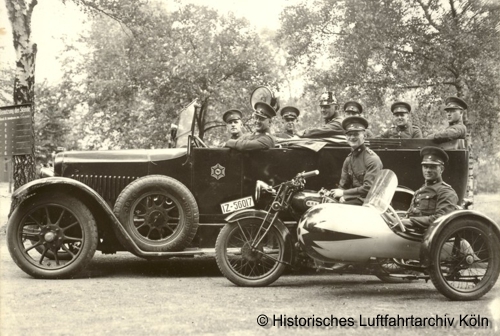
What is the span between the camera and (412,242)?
523 centimetres

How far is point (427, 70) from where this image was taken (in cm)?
1145

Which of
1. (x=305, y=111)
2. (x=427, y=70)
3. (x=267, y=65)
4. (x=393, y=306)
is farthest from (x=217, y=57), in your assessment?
(x=393, y=306)

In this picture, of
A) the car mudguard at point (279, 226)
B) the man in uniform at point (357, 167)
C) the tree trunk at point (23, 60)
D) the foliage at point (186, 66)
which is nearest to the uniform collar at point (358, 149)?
the man in uniform at point (357, 167)

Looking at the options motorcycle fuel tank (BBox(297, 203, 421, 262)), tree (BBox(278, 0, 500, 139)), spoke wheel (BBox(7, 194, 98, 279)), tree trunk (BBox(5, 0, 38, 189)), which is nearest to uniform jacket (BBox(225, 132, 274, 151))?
motorcycle fuel tank (BBox(297, 203, 421, 262))

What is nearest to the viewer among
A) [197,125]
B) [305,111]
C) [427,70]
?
[197,125]

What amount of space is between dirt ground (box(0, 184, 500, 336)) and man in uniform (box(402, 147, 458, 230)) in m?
0.69

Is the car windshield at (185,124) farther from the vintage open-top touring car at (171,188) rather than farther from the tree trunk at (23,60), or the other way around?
the tree trunk at (23,60)

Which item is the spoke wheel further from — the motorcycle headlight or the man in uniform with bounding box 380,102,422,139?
the man in uniform with bounding box 380,102,422,139

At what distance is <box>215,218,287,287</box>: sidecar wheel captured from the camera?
18.4ft

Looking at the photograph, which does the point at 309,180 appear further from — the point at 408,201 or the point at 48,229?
the point at 48,229

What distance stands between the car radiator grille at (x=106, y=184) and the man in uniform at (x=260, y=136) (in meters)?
1.27

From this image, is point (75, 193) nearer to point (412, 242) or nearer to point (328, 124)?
point (328, 124)

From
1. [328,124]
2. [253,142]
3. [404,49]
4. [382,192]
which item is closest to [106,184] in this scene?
[253,142]

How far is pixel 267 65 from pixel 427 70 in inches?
132
